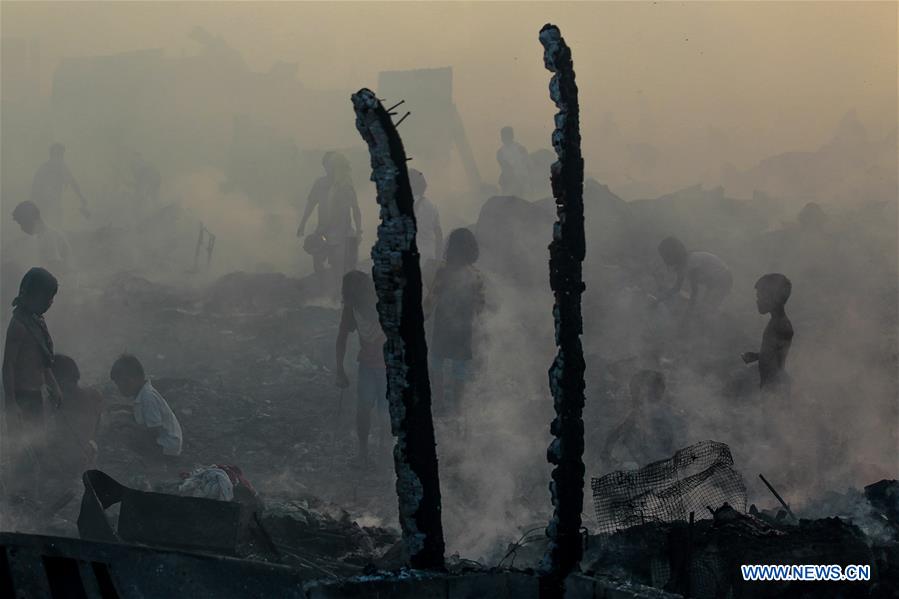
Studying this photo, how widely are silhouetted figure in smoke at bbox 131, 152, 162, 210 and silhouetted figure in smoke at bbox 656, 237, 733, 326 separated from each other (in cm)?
1262

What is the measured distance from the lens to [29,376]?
7867 mm

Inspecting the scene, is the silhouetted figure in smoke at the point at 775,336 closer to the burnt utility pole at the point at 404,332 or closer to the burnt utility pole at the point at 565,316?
the burnt utility pole at the point at 565,316

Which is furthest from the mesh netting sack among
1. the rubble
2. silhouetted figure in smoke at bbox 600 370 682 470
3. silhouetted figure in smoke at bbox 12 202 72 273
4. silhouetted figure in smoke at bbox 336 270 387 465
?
silhouetted figure in smoke at bbox 12 202 72 273

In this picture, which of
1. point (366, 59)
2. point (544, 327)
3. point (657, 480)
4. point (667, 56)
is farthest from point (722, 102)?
point (657, 480)

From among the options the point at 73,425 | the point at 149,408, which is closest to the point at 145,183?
the point at 149,408

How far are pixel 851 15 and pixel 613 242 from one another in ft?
40.2

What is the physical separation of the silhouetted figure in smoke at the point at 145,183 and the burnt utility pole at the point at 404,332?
18.0 metres

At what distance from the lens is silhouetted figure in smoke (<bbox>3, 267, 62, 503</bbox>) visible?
7.75 m

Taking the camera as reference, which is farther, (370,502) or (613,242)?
(613,242)

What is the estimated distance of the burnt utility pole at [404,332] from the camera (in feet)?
11.9

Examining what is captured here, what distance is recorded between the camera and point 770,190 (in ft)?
61.4

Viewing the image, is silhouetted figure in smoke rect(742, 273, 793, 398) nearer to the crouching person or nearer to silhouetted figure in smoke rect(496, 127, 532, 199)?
the crouching person

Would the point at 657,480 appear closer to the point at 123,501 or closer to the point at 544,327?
the point at 123,501

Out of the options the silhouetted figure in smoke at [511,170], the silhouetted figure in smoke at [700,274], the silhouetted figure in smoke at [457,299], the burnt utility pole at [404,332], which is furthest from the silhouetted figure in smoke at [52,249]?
the burnt utility pole at [404,332]
